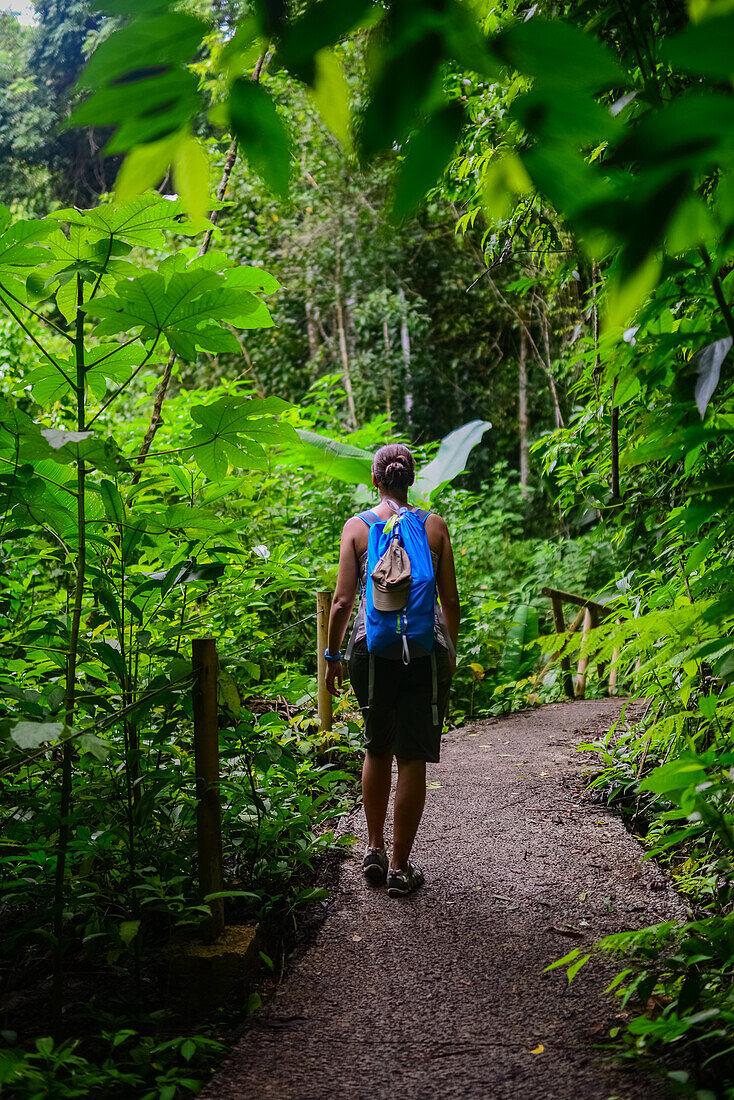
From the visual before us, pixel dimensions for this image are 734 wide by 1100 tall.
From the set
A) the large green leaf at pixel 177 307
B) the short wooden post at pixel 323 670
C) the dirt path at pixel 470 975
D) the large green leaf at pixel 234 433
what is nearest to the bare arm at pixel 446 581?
the dirt path at pixel 470 975

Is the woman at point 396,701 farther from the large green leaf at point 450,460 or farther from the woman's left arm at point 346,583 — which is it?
the large green leaf at point 450,460

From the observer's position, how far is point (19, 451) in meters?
1.87

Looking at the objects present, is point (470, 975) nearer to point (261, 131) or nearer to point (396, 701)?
point (396, 701)

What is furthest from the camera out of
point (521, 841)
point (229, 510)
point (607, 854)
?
point (229, 510)

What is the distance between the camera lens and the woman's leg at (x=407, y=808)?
3.01 meters

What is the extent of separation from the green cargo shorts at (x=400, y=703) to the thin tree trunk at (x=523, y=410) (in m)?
9.07

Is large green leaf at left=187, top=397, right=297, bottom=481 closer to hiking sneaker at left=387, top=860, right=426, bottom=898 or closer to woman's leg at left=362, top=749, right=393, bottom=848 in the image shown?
woman's leg at left=362, top=749, right=393, bottom=848

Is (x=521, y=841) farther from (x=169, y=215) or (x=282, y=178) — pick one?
(x=282, y=178)

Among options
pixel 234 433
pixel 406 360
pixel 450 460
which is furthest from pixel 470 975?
pixel 406 360

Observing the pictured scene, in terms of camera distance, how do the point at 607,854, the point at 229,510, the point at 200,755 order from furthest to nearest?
the point at 229,510, the point at 607,854, the point at 200,755

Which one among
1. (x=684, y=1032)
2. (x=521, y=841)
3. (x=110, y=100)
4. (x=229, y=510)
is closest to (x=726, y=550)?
(x=684, y=1032)

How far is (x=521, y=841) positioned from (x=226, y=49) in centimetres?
326

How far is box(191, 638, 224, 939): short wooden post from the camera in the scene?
222 centimetres

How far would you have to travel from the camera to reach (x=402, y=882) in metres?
2.97
